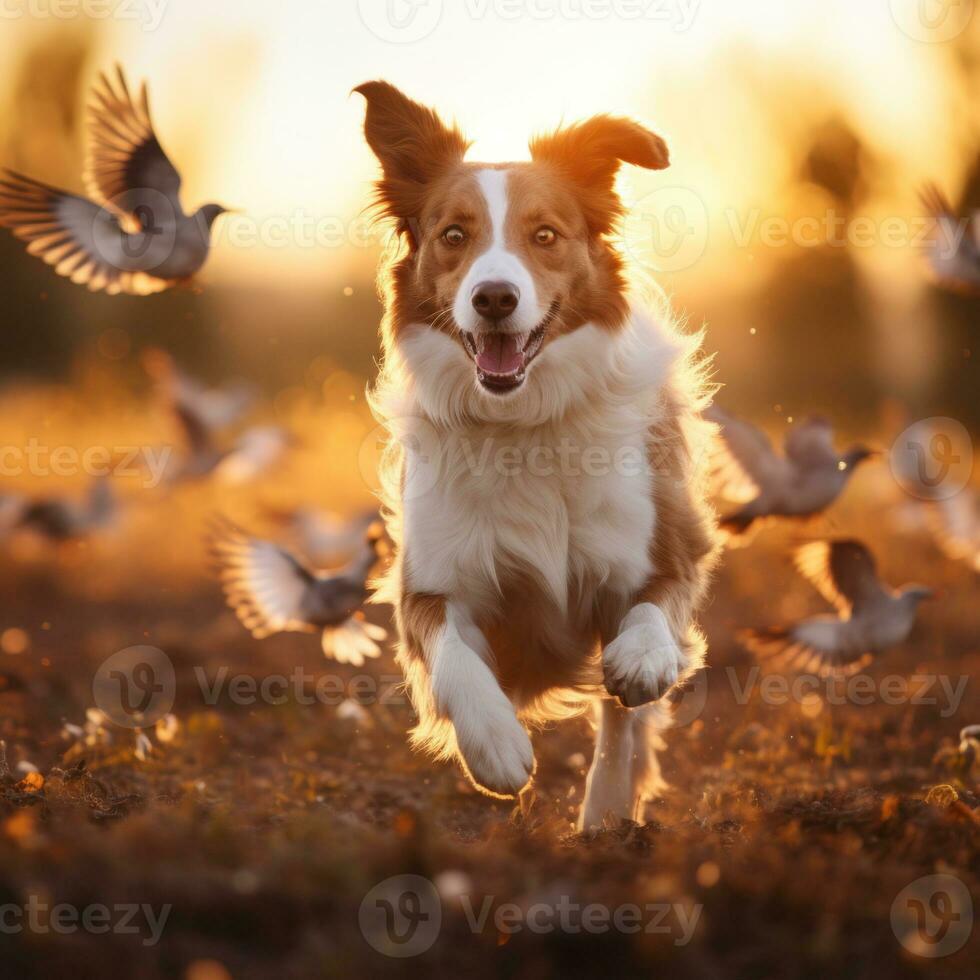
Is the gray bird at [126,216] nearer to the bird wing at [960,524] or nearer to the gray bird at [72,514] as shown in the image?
the gray bird at [72,514]

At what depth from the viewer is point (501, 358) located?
4.70 metres

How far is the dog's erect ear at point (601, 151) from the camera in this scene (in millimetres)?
5156

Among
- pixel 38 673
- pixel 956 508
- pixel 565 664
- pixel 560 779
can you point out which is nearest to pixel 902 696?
pixel 956 508

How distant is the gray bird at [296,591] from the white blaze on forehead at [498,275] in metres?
2.57

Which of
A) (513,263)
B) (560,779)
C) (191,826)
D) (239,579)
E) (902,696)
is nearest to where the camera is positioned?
(191,826)

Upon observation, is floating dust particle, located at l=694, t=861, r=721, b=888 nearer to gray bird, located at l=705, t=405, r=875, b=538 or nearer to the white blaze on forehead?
the white blaze on forehead

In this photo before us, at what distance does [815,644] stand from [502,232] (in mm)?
3467

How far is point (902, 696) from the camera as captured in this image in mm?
7664

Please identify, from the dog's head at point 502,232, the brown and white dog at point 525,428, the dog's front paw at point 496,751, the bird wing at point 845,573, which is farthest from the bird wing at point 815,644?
the dog's front paw at point 496,751

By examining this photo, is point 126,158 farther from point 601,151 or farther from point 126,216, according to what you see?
point 601,151

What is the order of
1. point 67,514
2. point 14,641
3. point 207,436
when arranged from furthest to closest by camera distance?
point 67,514
point 207,436
point 14,641

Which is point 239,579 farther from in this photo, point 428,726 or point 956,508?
point 956,508

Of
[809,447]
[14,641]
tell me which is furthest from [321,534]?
[809,447]

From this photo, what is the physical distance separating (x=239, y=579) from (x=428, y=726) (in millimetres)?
2625
